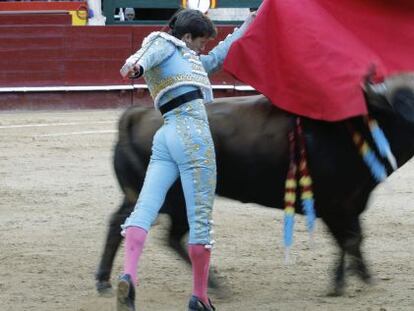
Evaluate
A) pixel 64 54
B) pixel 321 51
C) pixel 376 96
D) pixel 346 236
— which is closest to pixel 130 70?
pixel 321 51

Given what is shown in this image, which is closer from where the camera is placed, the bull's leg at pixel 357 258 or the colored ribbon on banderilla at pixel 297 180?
the colored ribbon on banderilla at pixel 297 180

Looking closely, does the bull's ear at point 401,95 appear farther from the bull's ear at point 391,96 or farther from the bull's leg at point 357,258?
the bull's leg at point 357,258

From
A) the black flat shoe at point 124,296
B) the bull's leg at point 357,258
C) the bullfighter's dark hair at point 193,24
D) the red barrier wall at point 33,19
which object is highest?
the bullfighter's dark hair at point 193,24

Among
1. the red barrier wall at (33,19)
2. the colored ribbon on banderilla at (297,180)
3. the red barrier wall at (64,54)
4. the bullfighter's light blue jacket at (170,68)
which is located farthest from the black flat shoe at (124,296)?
the red barrier wall at (33,19)

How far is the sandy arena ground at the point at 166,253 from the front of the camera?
4234 millimetres

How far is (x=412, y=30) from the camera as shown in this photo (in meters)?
4.39

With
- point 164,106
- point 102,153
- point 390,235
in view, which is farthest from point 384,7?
point 102,153

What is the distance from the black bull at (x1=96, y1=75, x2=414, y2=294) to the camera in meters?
4.19

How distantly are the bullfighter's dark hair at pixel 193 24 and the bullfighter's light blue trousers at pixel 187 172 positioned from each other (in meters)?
0.24

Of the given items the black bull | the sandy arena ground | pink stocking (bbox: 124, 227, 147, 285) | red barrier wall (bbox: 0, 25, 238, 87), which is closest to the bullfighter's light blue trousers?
pink stocking (bbox: 124, 227, 147, 285)

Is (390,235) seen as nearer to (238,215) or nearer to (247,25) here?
(238,215)

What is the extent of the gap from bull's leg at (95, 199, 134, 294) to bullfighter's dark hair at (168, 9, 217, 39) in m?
0.83

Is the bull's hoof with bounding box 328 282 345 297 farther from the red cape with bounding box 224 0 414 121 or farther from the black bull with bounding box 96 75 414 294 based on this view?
the red cape with bounding box 224 0 414 121

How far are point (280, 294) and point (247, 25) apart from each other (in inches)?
43.0
